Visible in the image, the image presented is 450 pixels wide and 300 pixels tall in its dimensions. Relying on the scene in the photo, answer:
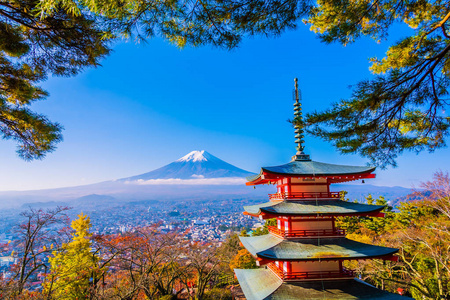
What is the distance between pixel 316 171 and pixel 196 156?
132 m

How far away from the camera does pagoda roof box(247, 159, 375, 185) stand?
7.68 meters

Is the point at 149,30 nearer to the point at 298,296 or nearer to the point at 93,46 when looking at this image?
the point at 93,46

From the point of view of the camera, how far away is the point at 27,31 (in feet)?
12.3

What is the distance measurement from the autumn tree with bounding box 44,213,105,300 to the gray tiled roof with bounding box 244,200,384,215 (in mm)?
8347

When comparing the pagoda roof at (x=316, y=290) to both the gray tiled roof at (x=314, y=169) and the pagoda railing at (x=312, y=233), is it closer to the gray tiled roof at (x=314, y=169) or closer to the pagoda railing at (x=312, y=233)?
the pagoda railing at (x=312, y=233)

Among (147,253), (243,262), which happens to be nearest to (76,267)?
(147,253)

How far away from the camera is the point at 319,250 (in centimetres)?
717

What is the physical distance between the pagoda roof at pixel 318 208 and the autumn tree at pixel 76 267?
8.32 metres

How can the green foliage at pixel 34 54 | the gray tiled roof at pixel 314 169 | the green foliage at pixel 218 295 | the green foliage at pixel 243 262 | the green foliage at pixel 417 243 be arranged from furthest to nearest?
the green foliage at pixel 243 262 → the green foliage at pixel 218 295 → the green foliage at pixel 417 243 → the gray tiled roof at pixel 314 169 → the green foliage at pixel 34 54

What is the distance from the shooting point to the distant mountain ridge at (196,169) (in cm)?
11262

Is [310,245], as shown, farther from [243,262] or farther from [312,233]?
[243,262]

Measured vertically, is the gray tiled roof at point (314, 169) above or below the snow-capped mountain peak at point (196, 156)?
below

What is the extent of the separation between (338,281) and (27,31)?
30.7ft

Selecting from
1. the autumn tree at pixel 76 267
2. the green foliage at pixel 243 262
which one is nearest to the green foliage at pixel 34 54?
the autumn tree at pixel 76 267
